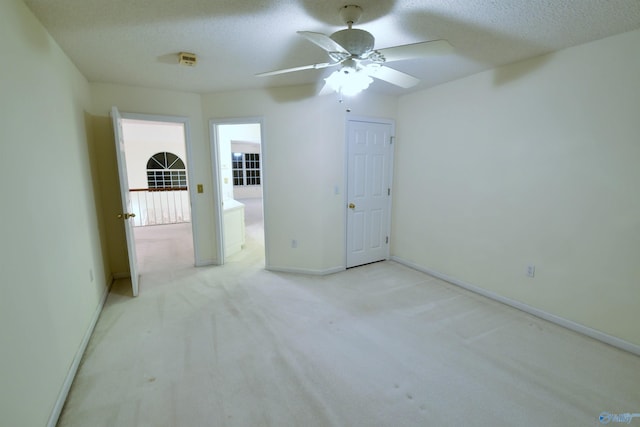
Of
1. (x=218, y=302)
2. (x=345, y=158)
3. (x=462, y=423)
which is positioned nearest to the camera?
(x=462, y=423)

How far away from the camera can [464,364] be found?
1986mm

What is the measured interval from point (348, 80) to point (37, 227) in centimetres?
209

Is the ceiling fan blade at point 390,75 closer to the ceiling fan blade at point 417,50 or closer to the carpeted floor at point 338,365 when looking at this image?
the ceiling fan blade at point 417,50

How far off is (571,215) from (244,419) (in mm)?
2881

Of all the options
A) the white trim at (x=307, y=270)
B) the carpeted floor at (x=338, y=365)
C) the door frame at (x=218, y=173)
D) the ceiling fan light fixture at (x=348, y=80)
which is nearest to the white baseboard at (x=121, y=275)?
the carpeted floor at (x=338, y=365)

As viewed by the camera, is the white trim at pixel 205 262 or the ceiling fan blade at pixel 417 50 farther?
the white trim at pixel 205 262

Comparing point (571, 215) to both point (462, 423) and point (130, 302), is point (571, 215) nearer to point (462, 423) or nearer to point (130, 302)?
point (462, 423)

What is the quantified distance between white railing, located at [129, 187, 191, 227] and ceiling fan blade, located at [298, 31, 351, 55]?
5893 millimetres

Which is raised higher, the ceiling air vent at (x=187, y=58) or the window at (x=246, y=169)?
Result: the ceiling air vent at (x=187, y=58)

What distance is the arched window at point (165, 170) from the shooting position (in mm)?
9750

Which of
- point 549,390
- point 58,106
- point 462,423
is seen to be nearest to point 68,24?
point 58,106

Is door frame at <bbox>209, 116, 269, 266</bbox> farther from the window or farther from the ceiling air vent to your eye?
the window

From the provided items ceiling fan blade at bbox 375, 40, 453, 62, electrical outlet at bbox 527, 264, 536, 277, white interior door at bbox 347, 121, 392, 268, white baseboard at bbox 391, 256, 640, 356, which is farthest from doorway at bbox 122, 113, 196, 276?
electrical outlet at bbox 527, 264, 536, 277

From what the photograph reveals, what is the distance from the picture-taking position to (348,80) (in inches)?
75.2
